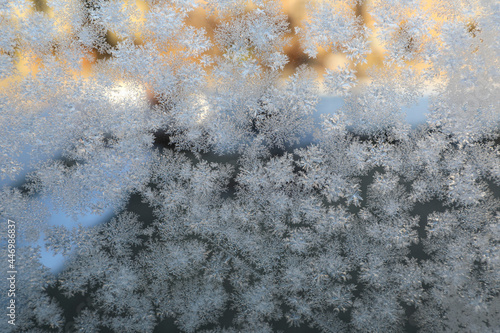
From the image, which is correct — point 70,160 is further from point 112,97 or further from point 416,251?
point 416,251

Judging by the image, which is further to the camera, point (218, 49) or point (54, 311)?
point (218, 49)

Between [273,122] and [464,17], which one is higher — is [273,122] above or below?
below

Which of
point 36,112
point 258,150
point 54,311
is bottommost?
point 54,311

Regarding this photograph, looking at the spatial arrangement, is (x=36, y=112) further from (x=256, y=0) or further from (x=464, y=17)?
(x=464, y=17)

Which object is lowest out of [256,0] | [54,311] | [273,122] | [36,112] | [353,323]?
[353,323]

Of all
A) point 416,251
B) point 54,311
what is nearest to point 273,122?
point 416,251

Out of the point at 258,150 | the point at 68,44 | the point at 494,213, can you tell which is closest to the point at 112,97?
the point at 68,44

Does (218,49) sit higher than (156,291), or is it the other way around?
(218,49)

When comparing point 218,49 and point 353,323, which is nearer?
point 353,323

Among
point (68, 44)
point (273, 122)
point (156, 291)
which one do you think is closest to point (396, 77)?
point (273, 122)
